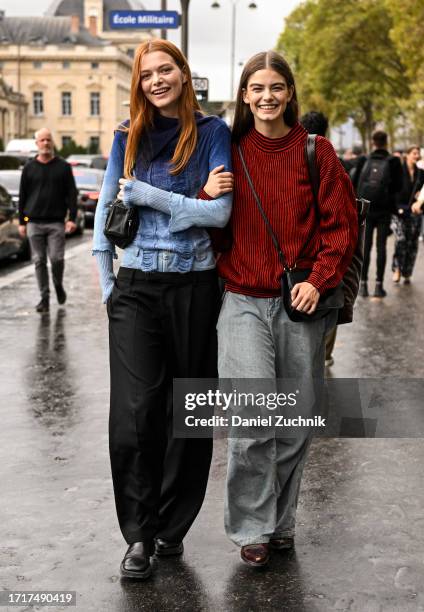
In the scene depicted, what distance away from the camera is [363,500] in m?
5.10

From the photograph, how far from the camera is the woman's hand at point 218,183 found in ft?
13.2

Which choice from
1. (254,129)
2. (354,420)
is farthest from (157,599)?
(354,420)

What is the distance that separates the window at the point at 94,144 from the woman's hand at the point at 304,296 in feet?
358

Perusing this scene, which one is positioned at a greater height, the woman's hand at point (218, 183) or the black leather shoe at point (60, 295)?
the woman's hand at point (218, 183)

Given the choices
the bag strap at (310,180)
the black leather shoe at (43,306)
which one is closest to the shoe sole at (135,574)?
the bag strap at (310,180)

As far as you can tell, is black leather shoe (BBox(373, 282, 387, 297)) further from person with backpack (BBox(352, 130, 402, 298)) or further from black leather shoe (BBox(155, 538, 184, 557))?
black leather shoe (BBox(155, 538, 184, 557))

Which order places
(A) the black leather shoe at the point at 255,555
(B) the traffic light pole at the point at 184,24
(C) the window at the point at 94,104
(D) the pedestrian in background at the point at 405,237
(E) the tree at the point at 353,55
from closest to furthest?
(A) the black leather shoe at the point at 255,555 → (D) the pedestrian in background at the point at 405,237 → (B) the traffic light pole at the point at 184,24 → (E) the tree at the point at 353,55 → (C) the window at the point at 94,104

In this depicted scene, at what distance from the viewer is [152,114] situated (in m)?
4.13

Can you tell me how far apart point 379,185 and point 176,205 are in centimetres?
914

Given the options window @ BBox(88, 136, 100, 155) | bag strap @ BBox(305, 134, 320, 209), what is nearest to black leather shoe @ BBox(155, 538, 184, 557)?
bag strap @ BBox(305, 134, 320, 209)

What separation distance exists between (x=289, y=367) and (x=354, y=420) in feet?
9.95

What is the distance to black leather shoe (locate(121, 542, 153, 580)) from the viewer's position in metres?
4.04

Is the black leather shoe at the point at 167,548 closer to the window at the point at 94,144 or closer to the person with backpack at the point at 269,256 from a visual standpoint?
the person with backpack at the point at 269,256

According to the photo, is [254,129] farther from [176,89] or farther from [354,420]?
[354,420]
